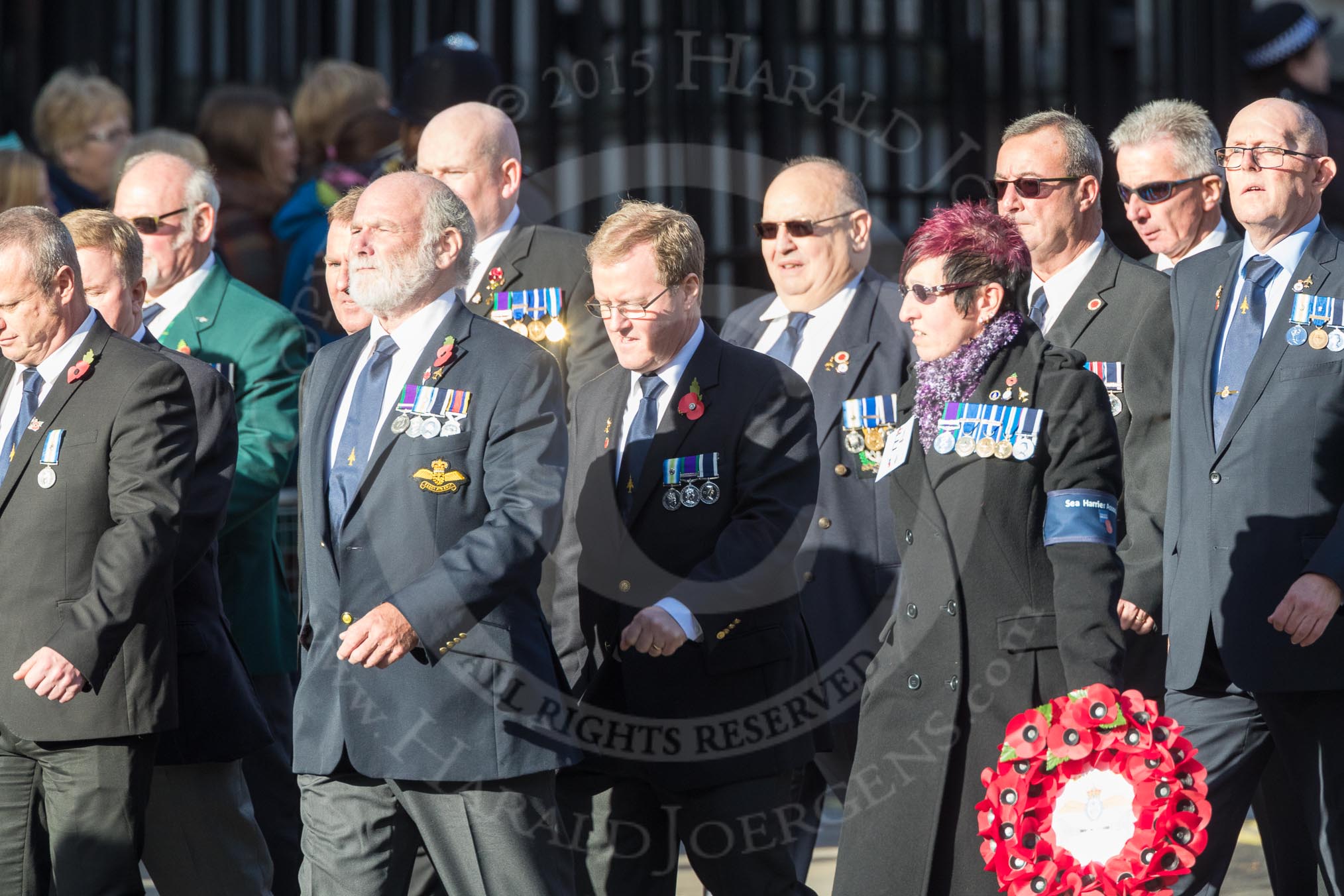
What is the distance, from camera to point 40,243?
14.2 ft

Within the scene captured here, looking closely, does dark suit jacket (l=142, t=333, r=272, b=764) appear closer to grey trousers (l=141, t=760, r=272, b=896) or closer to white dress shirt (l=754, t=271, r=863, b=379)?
grey trousers (l=141, t=760, r=272, b=896)

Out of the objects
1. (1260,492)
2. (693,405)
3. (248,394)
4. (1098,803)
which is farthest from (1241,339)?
(248,394)

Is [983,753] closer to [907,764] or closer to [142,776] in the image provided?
[907,764]

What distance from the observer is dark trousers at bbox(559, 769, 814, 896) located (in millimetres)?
4164

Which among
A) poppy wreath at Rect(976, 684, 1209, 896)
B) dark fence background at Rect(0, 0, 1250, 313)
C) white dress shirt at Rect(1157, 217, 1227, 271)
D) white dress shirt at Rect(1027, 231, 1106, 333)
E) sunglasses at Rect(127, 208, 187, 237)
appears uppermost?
dark fence background at Rect(0, 0, 1250, 313)

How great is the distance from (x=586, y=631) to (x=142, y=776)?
3.14 ft

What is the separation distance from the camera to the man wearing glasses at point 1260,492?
13.9 feet

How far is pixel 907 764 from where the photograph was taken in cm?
394

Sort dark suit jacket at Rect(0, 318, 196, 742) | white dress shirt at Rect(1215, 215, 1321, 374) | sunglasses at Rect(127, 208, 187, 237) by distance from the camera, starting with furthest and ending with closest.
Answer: sunglasses at Rect(127, 208, 187, 237) → white dress shirt at Rect(1215, 215, 1321, 374) → dark suit jacket at Rect(0, 318, 196, 742)

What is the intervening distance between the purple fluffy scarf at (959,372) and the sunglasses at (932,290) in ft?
0.30

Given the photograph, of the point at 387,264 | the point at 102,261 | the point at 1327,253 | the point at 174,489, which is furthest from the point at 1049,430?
the point at 102,261

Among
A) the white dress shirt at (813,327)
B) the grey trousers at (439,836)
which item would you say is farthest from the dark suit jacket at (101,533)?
the white dress shirt at (813,327)

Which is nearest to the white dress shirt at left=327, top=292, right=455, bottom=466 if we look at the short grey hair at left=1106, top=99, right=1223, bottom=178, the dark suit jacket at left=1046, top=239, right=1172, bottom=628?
the dark suit jacket at left=1046, top=239, right=1172, bottom=628

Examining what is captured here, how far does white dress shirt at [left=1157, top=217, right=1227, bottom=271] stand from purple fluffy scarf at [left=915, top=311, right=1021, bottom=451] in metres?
1.28
